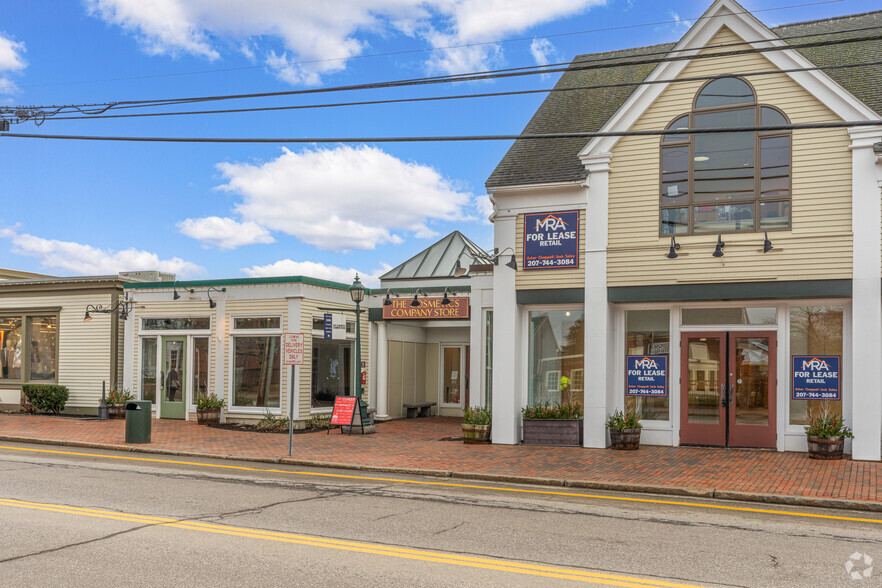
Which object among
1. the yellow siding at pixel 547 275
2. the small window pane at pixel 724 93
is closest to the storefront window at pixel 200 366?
the yellow siding at pixel 547 275

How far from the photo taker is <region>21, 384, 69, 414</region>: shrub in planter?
2398 centimetres

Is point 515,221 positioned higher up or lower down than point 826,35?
lower down

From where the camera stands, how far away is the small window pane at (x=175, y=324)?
22312 mm

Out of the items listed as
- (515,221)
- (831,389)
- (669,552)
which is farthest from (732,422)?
(669,552)

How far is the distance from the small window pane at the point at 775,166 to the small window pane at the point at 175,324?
49.5ft

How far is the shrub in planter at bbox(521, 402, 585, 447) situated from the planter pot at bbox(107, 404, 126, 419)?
498 inches

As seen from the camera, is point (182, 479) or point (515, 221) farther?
point (515, 221)

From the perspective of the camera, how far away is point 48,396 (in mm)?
24000

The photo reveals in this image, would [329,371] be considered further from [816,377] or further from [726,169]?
[816,377]

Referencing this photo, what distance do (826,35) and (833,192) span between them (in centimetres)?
489

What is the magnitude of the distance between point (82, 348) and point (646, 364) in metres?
17.6

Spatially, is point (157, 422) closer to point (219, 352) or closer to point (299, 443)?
point (219, 352)

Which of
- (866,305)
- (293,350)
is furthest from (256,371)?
(866,305)

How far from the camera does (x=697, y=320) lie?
16.3 metres
